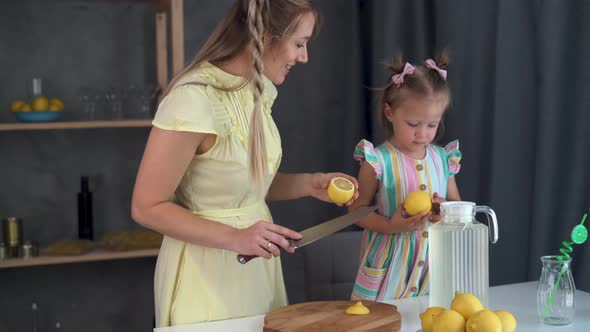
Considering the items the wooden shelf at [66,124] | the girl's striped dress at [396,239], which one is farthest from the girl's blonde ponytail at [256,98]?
the wooden shelf at [66,124]

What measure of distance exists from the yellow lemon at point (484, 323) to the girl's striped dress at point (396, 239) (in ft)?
2.39

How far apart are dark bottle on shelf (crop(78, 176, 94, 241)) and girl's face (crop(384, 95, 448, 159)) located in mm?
1570

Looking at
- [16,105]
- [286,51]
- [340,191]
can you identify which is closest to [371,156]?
[340,191]

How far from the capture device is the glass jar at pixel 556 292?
1493mm

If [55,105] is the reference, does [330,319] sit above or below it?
below

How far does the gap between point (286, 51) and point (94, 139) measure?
1.79 metres

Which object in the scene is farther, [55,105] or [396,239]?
[55,105]

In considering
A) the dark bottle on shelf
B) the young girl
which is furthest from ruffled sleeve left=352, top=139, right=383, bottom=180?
the dark bottle on shelf

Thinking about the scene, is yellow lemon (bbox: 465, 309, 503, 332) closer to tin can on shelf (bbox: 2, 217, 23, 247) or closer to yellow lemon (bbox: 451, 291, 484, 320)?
yellow lemon (bbox: 451, 291, 484, 320)

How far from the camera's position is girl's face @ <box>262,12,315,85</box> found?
1708 mm

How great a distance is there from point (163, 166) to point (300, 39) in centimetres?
43

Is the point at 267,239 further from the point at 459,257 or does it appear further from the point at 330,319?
the point at 459,257

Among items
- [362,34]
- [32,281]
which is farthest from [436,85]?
[32,281]

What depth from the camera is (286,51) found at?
1710 mm
